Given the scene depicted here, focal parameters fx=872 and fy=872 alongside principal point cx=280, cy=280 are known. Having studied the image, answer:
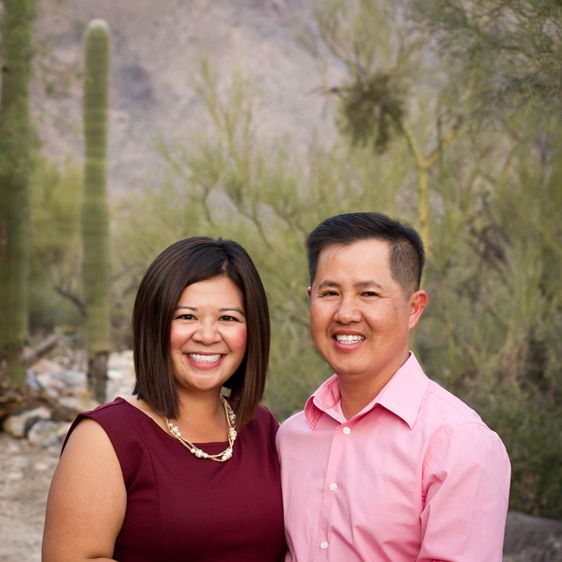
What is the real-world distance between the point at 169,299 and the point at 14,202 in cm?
870

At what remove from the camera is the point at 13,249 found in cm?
1091

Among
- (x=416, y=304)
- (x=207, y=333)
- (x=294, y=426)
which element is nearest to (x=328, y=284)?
(x=416, y=304)

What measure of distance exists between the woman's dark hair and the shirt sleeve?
81 cm

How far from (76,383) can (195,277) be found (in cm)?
1255

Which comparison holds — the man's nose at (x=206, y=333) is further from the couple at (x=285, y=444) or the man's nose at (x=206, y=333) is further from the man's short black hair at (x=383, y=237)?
the man's short black hair at (x=383, y=237)

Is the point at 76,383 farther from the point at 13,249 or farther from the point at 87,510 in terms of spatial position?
the point at 87,510

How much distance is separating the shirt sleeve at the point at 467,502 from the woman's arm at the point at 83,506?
820 mm

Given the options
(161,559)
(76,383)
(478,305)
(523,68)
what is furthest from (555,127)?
(76,383)

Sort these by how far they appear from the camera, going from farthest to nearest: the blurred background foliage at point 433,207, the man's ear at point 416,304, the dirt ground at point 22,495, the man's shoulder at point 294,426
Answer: the blurred background foliage at point 433,207
the dirt ground at point 22,495
the man's shoulder at point 294,426
the man's ear at point 416,304

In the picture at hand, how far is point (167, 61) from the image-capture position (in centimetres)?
4688

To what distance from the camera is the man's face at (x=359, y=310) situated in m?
2.45

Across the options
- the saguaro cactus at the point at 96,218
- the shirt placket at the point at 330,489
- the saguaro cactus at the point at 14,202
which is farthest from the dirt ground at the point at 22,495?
the shirt placket at the point at 330,489

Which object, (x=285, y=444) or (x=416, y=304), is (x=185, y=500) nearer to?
(x=285, y=444)

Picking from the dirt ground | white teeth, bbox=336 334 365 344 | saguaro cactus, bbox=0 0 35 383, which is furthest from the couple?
saguaro cactus, bbox=0 0 35 383
